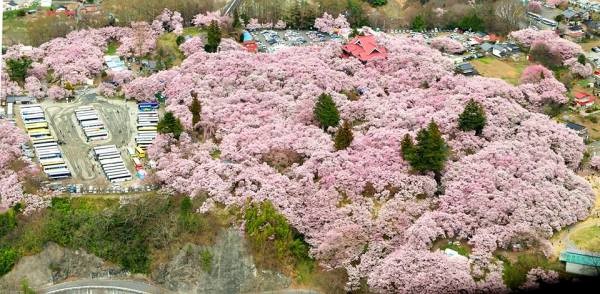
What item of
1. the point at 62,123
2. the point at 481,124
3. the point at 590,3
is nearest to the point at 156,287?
the point at 62,123

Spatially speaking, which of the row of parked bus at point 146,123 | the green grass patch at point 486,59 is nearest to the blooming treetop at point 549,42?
the green grass patch at point 486,59

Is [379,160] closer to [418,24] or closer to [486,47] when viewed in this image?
[486,47]

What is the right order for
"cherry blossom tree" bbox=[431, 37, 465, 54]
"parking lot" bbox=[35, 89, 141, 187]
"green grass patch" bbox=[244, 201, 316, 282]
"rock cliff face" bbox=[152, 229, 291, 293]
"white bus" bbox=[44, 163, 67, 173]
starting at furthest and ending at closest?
1. "cherry blossom tree" bbox=[431, 37, 465, 54]
2. "parking lot" bbox=[35, 89, 141, 187]
3. "white bus" bbox=[44, 163, 67, 173]
4. "green grass patch" bbox=[244, 201, 316, 282]
5. "rock cliff face" bbox=[152, 229, 291, 293]

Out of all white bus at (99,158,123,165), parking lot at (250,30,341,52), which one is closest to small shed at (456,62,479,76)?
parking lot at (250,30,341,52)

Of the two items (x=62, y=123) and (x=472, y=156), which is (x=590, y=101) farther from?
(x=62, y=123)

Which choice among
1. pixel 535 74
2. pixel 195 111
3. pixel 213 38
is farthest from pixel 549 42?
pixel 195 111

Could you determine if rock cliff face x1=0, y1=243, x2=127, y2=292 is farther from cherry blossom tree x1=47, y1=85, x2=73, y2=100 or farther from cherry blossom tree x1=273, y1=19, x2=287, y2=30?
cherry blossom tree x1=273, y1=19, x2=287, y2=30

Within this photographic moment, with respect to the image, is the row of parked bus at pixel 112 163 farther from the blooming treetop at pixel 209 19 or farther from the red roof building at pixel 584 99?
the red roof building at pixel 584 99
